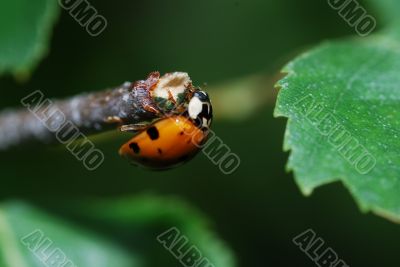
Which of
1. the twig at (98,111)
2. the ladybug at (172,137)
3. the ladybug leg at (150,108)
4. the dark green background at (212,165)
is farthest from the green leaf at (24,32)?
the ladybug leg at (150,108)

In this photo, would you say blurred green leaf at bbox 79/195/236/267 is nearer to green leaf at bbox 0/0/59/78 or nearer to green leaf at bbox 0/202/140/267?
green leaf at bbox 0/202/140/267

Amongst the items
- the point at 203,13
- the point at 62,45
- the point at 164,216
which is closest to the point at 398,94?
the point at 164,216

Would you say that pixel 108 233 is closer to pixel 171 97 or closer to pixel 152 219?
pixel 152 219

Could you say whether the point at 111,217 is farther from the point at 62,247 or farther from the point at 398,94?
the point at 398,94

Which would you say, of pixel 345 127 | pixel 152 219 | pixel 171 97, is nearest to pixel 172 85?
pixel 171 97

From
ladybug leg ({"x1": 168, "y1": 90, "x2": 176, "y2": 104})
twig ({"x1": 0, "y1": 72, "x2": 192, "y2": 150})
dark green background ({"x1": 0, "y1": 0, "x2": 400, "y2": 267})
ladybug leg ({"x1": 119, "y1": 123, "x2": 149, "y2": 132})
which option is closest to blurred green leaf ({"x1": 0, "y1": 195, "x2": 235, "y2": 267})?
twig ({"x1": 0, "y1": 72, "x2": 192, "y2": 150})

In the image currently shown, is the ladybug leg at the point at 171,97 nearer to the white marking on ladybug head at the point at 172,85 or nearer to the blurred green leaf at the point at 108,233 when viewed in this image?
the white marking on ladybug head at the point at 172,85
